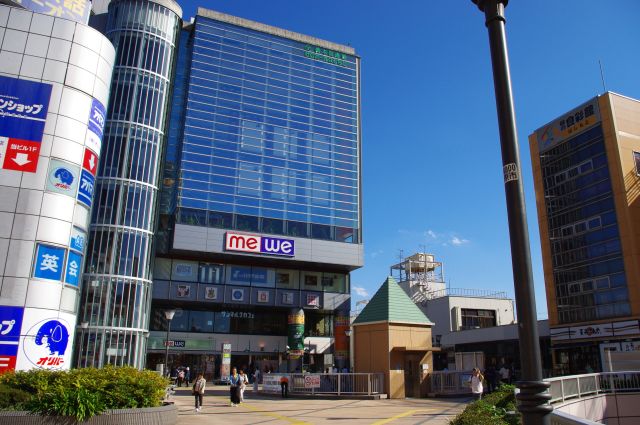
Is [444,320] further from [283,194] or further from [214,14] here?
[214,14]

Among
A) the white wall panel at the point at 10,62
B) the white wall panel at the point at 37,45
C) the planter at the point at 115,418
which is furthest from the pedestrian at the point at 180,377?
the planter at the point at 115,418

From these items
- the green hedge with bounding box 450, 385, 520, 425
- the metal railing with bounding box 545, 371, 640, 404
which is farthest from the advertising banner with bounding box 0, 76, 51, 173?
the metal railing with bounding box 545, 371, 640, 404

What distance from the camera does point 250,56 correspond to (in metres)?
61.1

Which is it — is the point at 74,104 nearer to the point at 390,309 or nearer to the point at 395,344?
the point at 390,309

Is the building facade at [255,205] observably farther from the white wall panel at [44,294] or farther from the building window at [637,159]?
the building window at [637,159]

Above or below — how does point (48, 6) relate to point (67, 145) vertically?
above

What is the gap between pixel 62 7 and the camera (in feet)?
116

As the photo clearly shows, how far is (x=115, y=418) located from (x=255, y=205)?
140 ft

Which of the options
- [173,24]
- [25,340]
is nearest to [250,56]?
[173,24]

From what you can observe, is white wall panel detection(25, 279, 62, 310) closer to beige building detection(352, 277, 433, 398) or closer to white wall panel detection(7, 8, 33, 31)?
white wall panel detection(7, 8, 33, 31)

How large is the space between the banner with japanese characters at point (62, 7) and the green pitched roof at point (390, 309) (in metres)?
26.0

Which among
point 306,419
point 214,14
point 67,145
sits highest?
point 214,14

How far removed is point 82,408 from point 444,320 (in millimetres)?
55819

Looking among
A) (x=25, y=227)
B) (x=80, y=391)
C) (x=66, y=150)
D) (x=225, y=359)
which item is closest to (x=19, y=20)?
(x=66, y=150)
